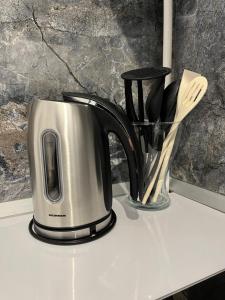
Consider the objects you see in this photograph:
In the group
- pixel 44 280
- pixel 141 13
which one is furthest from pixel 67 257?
pixel 141 13

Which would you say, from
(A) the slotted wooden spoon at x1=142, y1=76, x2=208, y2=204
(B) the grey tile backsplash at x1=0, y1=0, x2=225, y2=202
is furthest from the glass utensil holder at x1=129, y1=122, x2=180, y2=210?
(B) the grey tile backsplash at x1=0, y1=0, x2=225, y2=202

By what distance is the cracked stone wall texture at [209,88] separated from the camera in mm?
669

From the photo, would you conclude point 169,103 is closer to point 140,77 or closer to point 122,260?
point 140,77

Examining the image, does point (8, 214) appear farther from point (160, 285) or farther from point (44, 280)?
point (160, 285)

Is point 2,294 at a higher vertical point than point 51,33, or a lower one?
lower

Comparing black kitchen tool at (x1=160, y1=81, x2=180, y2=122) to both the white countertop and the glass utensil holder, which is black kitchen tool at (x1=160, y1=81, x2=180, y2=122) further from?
the white countertop

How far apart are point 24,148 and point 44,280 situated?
31 cm

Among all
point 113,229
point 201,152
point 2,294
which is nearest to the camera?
point 2,294

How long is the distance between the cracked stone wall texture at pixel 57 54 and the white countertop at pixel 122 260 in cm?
17

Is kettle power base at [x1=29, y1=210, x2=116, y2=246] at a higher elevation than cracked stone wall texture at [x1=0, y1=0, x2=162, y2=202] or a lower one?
lower

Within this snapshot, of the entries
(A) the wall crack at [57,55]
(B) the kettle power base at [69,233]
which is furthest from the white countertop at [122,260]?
(A) the wall crack at [57,55]

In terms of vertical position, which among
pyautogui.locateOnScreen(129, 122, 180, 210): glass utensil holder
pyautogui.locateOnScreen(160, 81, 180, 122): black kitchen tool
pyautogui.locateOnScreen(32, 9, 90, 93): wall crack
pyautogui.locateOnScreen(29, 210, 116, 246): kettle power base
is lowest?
pyautogui.locateOnScreen(29, 210, 116, 246): kettle power base

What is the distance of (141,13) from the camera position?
2.56 feet

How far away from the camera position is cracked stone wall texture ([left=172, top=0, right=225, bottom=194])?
0.67 m
